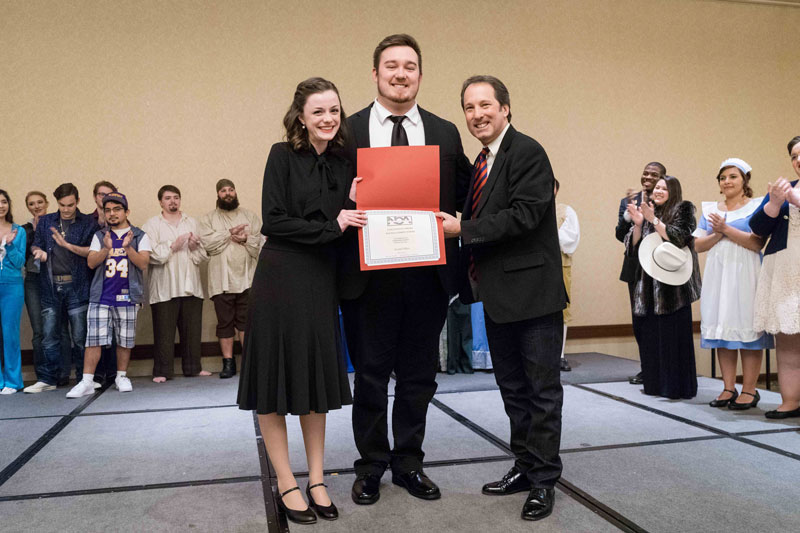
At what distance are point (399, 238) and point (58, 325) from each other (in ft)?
12.1

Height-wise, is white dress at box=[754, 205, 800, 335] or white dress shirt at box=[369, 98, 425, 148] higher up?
white dress shirt at box=[369, 98, 425, 148]

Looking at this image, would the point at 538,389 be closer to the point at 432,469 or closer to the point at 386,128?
the point at 432,469

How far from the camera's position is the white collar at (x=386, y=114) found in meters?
2.13

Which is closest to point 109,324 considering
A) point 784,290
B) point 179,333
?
point 179,333

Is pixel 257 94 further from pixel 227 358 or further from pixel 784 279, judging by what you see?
A: pixel 784 279

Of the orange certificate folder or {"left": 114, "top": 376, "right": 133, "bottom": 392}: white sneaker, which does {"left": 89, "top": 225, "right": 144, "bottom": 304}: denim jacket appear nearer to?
{"left": 114, "top": 376, "right": 133, "bottom": 392}: white sneaker

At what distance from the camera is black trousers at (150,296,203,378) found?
16.0ft

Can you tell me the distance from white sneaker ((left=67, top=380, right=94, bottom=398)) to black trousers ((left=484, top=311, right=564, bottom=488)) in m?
3.24

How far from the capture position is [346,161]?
2066mm

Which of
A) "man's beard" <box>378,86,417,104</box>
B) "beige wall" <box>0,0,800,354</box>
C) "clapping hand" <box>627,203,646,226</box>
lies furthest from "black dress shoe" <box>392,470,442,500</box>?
"beige wall" <box>0,0,800,354</box>

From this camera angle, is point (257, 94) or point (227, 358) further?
point (257, 94)

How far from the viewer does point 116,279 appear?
440 centimetres

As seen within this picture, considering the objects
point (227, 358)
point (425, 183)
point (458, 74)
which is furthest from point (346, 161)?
point (458, 74)

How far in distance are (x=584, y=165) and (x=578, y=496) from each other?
15.4 ft
